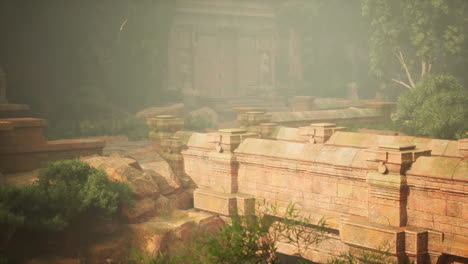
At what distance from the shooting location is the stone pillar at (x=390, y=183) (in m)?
9.85

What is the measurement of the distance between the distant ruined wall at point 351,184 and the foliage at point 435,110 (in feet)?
19.1

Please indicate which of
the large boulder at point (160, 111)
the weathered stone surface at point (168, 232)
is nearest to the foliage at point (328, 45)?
the large boulder at point (160, 111)

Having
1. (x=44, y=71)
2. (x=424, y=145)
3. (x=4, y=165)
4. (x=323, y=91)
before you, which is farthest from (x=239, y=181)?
(x=323, y=91)

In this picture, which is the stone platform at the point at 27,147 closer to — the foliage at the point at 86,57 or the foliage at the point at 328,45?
the foliage at the point at 86,57

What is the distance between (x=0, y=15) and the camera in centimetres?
2402

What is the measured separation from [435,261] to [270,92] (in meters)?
25.6

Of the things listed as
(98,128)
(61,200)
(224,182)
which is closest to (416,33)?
(98,128)

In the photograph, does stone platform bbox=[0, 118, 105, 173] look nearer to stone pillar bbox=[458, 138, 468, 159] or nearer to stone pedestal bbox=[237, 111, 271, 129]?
stone pedestal bbox=[237, 111, 271, 129]

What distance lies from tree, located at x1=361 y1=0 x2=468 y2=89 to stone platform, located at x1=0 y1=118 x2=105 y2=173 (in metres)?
16.9

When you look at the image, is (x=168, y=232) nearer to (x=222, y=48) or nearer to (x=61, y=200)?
(x=61, y=200)

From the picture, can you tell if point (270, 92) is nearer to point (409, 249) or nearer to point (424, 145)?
point (424, 145)

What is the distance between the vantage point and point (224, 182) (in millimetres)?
14031

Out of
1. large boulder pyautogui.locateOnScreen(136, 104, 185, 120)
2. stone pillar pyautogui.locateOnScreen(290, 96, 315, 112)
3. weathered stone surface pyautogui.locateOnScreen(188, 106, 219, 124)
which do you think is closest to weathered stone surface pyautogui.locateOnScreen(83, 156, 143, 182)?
large boulder pyautogui.locateOnScreen(136, 104, 185, 120)

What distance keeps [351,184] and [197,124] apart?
14.0 m
